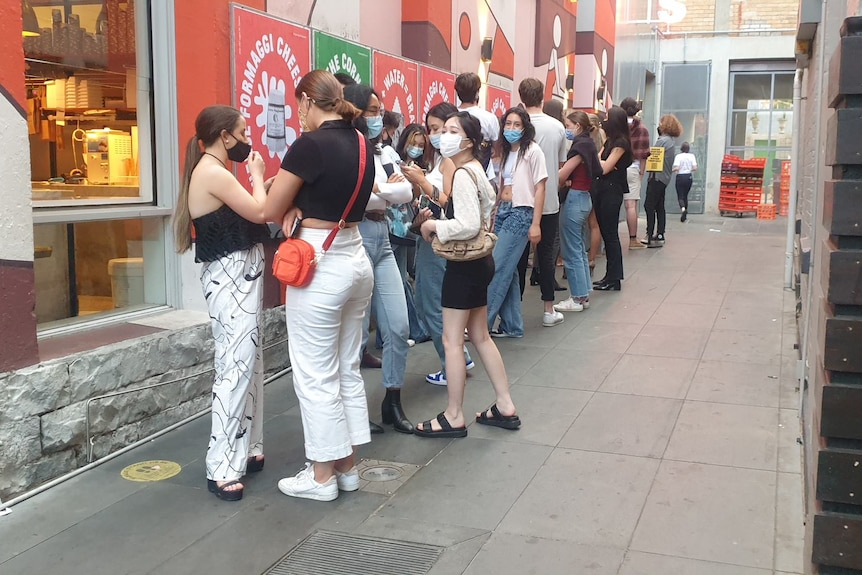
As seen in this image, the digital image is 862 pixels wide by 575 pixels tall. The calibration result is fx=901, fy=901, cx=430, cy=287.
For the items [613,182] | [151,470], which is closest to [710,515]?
[151,470]

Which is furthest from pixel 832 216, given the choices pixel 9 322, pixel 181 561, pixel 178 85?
pixel 178 85

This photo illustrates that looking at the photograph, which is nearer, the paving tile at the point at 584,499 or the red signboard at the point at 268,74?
the paving tile at the point at 584,499

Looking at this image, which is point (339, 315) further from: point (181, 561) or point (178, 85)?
point (178, 85)

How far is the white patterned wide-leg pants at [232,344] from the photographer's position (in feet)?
13.9

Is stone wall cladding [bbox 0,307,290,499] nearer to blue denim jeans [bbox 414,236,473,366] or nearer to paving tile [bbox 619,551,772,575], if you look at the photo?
blue denim jeans [bbox 414,236,473,366]

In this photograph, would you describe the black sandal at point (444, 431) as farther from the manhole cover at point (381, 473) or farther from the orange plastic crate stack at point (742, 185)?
the orange plastic crate stack at point (742, 185)

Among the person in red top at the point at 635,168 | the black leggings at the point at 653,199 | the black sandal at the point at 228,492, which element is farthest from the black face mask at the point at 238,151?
the black leggings at the point at 653,199

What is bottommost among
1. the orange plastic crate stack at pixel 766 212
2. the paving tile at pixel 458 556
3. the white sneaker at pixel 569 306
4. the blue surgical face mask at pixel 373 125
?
the paving tile at pixel 458 556

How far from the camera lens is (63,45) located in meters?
4.94

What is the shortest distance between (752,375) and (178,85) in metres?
4.33

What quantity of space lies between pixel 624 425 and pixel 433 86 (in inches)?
202

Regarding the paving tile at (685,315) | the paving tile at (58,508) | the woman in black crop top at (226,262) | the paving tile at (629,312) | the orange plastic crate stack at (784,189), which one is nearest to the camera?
the paving tile at (58,508)

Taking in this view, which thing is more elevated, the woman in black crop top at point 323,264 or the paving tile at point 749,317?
the woman in black crop top at point 323,264

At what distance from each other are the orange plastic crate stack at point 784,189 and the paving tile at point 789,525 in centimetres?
1898
